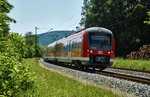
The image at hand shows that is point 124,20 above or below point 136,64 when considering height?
above

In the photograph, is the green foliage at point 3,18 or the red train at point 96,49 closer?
the green foliage at point 3,18

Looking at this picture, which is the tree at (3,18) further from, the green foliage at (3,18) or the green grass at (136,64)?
the green grass at (136,64)

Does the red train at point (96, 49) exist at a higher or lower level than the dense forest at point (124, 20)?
lower

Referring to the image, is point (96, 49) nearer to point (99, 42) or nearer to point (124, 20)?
point (99, 42)

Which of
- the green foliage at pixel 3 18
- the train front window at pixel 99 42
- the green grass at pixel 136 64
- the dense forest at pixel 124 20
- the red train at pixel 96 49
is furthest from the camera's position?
the dense forest at pixel 124 20

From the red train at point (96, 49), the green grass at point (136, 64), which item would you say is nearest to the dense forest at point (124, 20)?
the green grass at point (136, 64)

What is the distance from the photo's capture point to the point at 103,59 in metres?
29.7

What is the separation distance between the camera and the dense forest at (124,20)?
6550cm

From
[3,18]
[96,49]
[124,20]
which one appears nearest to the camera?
[3,18]

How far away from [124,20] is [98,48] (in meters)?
41.4

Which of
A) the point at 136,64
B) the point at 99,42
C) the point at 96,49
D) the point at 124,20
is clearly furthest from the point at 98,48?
the point at 124,20

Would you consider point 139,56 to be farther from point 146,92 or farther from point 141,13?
point 146,92

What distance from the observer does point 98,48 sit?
30016mm

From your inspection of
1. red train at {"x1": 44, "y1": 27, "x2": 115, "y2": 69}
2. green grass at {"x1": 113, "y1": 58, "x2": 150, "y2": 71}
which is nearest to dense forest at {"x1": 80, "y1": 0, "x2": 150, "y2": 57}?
green grass at {"x1": 113, "y1": 58, "x2": 150, "y2": 71}
